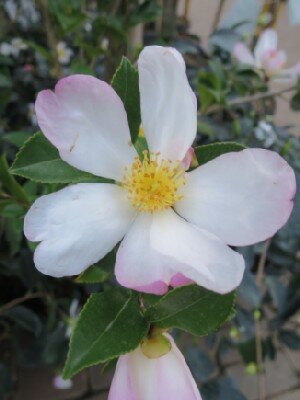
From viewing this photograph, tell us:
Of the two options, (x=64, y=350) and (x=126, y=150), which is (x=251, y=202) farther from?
(x=64, y=350)

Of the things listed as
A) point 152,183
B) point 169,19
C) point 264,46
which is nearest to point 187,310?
point 152,183

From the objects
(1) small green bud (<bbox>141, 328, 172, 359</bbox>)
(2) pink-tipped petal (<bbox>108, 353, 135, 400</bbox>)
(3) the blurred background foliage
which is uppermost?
(1) small green bud (<bbox>141, 328, 172, 359</bbox>)


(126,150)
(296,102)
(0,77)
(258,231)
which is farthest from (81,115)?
(296,102)

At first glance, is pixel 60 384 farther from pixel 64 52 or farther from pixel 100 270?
pixel 64 52

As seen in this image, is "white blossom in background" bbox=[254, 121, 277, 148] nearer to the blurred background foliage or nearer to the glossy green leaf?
the blurred background foliage

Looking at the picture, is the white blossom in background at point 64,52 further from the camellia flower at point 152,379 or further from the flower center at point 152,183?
the camellia flower at point 152,379

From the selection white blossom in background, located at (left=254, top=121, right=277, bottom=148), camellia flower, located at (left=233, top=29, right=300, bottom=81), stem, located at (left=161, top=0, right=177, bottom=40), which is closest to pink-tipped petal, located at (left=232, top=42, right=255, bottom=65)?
camellia flower, located at (left=233, top=29, right=300, bottom=81)

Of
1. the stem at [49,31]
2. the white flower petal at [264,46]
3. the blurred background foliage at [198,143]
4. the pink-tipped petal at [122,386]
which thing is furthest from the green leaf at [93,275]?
the white flower petal at [264,46]
